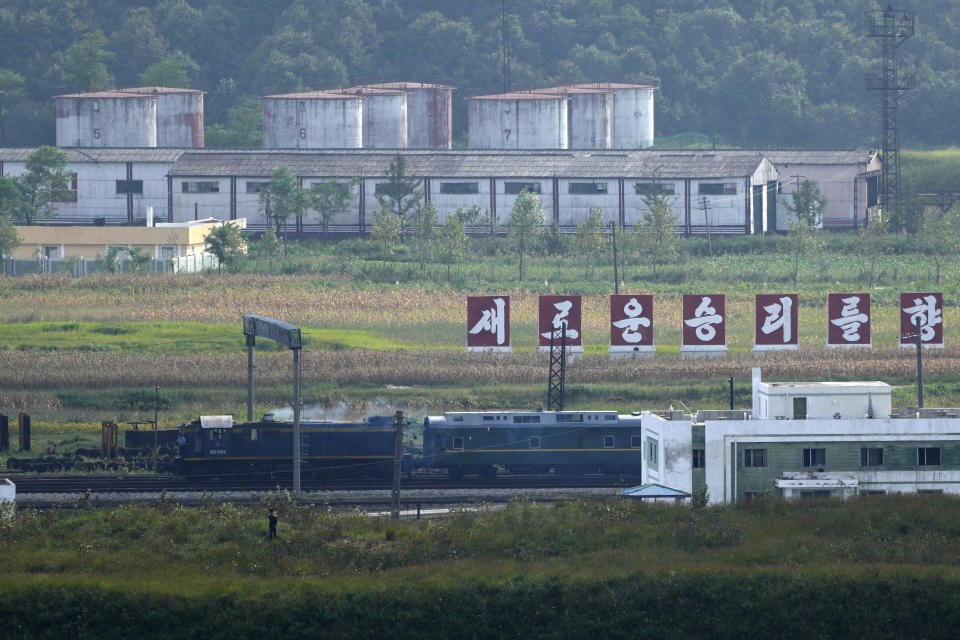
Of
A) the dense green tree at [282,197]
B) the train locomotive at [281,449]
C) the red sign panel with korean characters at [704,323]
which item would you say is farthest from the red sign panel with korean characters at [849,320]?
the dense green tree at [282,197]

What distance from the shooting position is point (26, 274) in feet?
286

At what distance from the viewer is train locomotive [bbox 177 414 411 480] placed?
45906mm

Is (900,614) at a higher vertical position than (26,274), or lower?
lower

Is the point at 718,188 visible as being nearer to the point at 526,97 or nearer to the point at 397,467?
the point at 526,97

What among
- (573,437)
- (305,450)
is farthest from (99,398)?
(573,437)

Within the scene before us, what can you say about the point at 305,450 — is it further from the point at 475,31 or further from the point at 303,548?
the point at 475,31

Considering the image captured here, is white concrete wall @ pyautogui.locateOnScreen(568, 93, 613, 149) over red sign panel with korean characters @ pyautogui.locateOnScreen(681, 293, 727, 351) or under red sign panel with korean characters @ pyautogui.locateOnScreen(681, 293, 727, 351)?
over

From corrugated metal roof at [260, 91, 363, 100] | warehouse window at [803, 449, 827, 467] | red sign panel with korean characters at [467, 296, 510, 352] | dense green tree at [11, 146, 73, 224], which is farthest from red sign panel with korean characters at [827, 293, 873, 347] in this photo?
corrugated metal roof at [260, 91, 363, 100]

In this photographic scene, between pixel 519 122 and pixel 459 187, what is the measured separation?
42.4ft

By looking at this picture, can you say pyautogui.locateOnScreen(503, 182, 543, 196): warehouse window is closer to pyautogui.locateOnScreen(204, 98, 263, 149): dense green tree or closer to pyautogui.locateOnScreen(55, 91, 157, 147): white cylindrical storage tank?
pyautogui.locateOnScreen(55, 91, 157, 147): white cylindrical storage tank

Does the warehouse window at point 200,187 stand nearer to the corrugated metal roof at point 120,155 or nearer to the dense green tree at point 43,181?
the corrugated metal roof at point 120,155

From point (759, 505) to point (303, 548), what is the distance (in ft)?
36.2

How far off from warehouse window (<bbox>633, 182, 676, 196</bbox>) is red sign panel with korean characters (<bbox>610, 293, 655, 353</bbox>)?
4004 cm

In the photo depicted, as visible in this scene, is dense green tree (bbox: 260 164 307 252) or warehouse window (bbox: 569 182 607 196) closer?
dense green tree (bbox: 260 164 307 252)
